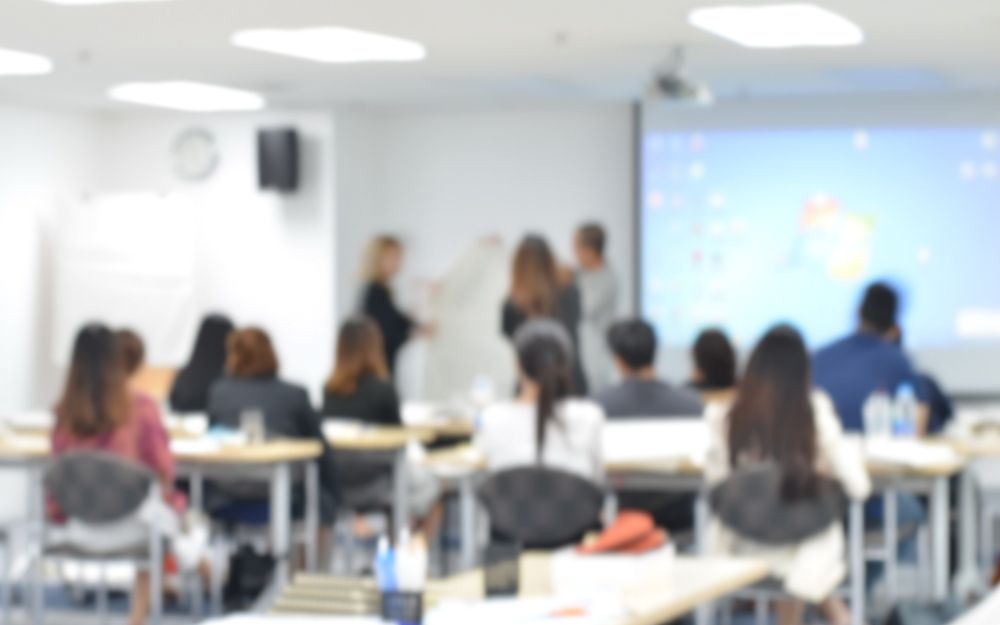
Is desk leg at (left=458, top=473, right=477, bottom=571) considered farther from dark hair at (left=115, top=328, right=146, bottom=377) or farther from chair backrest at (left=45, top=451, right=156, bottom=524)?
dark hair at (left=115, top=328, right=146, bottom=377)

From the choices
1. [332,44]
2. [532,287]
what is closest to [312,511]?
[532,287]

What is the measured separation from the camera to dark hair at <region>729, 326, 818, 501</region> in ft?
22.0

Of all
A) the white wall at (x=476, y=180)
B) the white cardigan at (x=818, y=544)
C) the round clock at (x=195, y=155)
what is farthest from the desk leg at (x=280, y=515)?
the round clock at (x=195, y=155)

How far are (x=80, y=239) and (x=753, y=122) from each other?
14.2ft

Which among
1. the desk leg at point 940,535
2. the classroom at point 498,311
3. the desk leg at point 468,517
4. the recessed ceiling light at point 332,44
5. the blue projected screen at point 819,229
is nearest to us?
the classroom at point 498,311

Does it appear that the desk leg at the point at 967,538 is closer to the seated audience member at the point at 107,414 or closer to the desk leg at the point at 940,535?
the desk leg at the point at 940,535

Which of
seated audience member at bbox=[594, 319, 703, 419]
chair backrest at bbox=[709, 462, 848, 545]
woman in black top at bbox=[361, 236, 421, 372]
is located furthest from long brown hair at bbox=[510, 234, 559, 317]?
chair backrest at bbox=[709, 462, 848, 545]

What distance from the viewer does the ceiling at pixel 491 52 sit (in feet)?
25.7

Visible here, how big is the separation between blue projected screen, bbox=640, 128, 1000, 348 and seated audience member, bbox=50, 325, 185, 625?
16.4 ft

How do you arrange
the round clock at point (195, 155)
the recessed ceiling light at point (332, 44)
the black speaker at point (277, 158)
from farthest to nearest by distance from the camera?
the round clock at point (195, 155)
the black speaker at point (277, 158)
the recessed ceiling light at point (332, 44)

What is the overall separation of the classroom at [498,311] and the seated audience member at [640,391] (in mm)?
14

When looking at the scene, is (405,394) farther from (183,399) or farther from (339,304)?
(183,399)

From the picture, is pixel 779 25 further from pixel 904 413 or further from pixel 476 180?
pixel 476 180

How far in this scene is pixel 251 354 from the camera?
840cm
